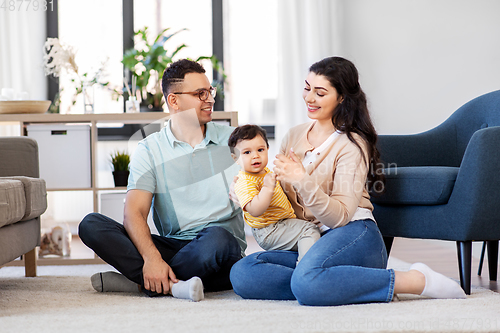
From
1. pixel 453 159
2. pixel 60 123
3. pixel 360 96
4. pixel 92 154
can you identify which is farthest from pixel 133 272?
pixel 453 159

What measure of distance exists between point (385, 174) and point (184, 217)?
72 centimetres

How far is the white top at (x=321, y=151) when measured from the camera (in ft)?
4.99

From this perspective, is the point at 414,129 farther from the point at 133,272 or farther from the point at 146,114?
the point at 133,272

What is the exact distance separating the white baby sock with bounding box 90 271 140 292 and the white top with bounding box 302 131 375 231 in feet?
2.16

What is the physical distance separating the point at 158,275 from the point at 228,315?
330 mm

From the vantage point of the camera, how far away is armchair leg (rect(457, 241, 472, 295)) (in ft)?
5.26

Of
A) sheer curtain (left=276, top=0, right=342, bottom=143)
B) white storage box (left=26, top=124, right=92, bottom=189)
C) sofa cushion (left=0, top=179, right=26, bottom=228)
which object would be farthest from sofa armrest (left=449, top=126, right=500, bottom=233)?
sheer curtain (left=276, top=0, right=342, bottom=143)

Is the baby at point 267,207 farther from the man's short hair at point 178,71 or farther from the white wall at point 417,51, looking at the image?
the white wall at point 417,51

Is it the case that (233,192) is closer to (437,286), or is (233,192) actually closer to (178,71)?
(178,71)

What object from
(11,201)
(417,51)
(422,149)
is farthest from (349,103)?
(417,51)

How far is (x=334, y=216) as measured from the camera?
1.42 meters

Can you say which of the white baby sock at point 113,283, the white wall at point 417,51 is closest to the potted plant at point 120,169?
the white baby sock at point 113,283

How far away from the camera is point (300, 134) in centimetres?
170

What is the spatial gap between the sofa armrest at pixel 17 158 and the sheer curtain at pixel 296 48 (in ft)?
6.34
